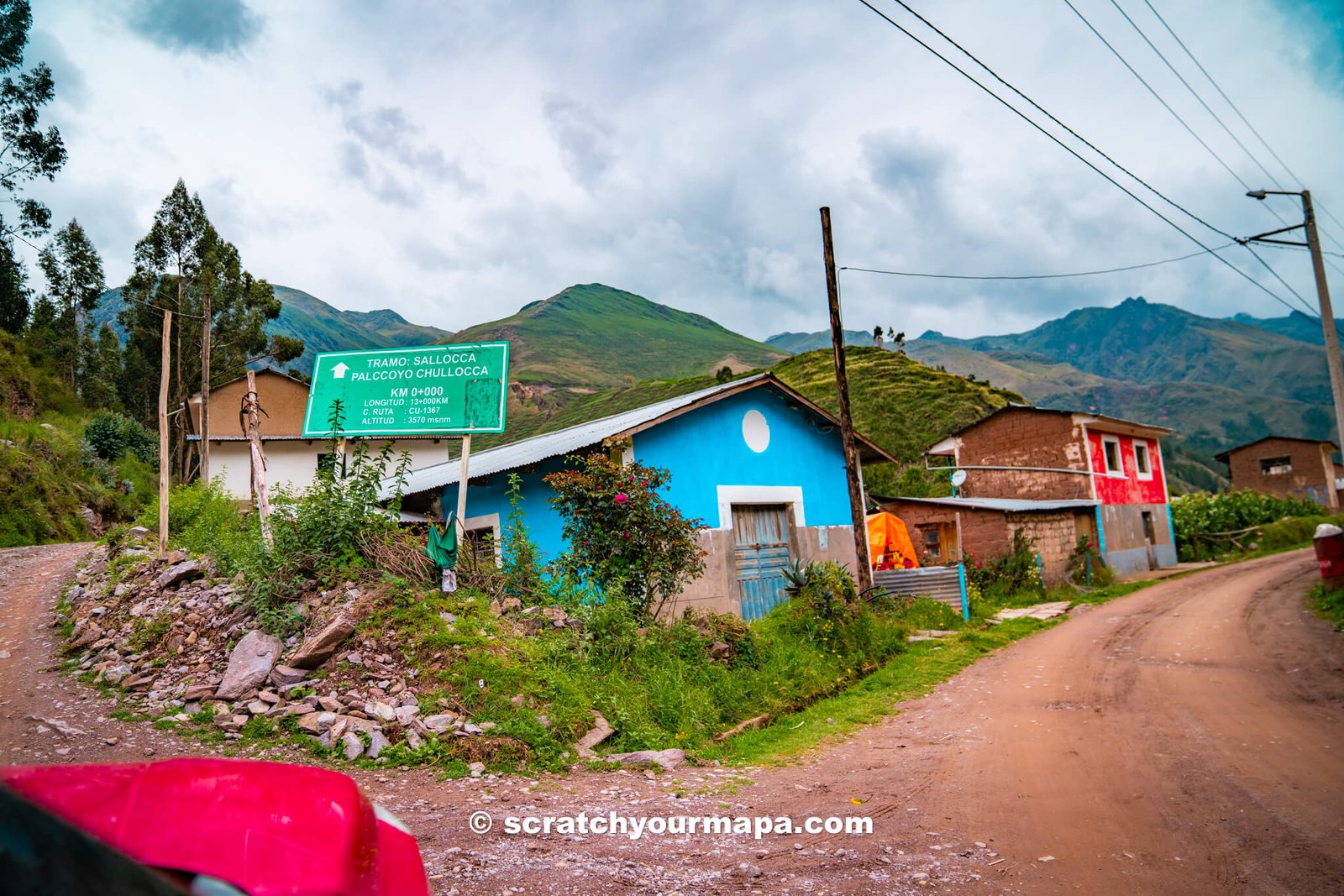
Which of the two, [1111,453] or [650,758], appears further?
[1111,453]

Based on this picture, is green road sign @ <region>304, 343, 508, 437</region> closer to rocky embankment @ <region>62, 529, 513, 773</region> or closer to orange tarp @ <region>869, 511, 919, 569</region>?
rocky embankment @ <region>62, 529, 513, 773</region>

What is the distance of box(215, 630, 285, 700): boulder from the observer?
779 cm

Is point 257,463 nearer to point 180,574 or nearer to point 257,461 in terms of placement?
point 257,461

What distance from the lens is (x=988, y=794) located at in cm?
588

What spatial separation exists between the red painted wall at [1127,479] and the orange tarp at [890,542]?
10.3m

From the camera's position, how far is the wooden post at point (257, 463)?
10.2m

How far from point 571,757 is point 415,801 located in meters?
1.59

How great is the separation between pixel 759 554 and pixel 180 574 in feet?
29.6

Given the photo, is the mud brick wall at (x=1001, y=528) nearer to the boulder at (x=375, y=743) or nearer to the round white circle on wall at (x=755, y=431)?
the round white circle on wall at (x=755, y=431)

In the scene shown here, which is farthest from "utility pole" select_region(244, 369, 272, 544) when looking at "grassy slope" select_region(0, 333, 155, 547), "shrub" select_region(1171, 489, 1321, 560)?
"shrub" select_region(1171, 489, 1321, 560)

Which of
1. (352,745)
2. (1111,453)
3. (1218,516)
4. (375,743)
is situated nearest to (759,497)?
(375,743)

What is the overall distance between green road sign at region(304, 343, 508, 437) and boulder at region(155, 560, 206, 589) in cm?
239

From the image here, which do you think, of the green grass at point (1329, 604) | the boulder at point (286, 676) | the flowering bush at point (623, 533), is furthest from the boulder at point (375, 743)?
the green grass at point (1329, 604)

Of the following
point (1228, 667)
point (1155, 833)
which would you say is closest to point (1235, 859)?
point (1155, 833)
